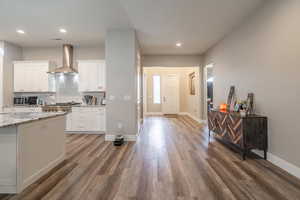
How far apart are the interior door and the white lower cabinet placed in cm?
559

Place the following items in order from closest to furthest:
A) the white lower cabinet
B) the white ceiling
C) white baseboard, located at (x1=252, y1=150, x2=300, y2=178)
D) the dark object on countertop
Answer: white baseboard, located at (x1=252, y1=150, x2=300, y2=178) < the white ceiling < the dark object on countertop < the white lower cabinet

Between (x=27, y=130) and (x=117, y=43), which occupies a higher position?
(x=117, y=43)

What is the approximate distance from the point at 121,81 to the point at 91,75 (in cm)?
142

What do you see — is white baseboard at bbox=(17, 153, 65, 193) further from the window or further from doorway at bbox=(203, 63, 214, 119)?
the window

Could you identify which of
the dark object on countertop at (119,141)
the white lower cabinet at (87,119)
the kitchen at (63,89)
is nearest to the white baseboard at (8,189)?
the kitchen at (63,89)

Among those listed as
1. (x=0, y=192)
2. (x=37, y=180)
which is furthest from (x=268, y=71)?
(x=0, y=192)

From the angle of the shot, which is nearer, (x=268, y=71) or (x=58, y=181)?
(x=58, y=181)

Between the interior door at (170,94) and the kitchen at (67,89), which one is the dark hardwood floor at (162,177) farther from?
the interior door at (170,94)

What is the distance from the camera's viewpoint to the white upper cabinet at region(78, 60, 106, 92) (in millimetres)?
4949

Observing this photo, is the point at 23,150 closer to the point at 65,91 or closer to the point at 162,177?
the point at 162,177

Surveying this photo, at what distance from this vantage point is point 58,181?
84.8 inches

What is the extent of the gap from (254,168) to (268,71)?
1.65 meters

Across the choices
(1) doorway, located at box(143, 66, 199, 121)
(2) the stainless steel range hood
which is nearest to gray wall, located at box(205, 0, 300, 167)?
(2) the stainless steel range hood

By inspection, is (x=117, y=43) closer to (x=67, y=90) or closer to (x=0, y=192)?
(x=67, y=90)
